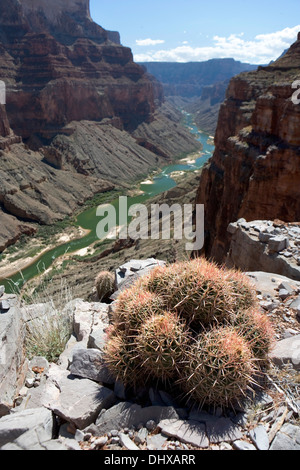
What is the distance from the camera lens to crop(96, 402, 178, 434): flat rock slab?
12.9 ft

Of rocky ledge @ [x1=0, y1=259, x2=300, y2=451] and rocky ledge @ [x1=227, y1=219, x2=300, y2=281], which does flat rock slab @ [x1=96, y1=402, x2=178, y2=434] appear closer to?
rocky ledge @ [x1=0, y1=259, x2=300, y2=451]

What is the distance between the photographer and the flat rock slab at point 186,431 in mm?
3639

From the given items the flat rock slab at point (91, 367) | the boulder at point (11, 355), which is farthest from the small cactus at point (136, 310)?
the boulder at point (11, 355)

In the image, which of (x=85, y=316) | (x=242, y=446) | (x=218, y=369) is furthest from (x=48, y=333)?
(x=242, y=446)

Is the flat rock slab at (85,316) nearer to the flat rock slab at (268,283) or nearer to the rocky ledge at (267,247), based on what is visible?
the flat rock slab at (268,283)

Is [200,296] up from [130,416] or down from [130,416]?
up

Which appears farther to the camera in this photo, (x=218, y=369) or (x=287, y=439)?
(x=218, y=369)

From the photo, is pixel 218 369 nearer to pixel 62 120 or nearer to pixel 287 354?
pixel 287 354

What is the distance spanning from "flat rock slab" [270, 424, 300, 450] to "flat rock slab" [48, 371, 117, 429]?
2.00 metres

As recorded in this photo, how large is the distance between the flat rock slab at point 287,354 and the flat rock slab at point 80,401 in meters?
2.33

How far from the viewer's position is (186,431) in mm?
3742

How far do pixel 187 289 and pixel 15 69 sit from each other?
246 ft

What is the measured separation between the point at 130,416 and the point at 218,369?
1.23 metres

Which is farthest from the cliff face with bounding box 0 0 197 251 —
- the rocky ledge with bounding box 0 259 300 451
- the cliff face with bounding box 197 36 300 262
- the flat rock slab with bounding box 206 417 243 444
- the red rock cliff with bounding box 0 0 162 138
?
the flat rock slab with bounding box 206 417 243 444
